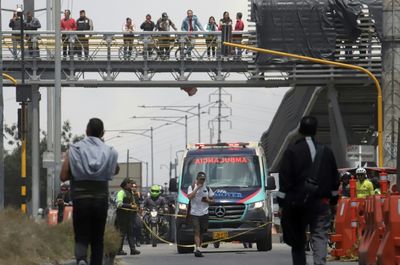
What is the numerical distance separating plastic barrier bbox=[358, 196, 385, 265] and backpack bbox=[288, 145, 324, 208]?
540cm

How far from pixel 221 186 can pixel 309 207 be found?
580 inches

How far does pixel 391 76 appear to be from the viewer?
3578 centimetres

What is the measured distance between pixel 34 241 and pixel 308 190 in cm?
528

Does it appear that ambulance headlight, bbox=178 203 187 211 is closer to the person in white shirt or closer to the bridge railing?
the person in white shirt

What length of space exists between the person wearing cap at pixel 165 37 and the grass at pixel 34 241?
29.8m

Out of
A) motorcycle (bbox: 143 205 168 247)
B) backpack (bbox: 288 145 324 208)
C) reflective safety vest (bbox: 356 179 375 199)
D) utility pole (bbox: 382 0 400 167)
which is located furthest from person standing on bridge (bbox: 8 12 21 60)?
backpack (bbox: 288 145 324 208)

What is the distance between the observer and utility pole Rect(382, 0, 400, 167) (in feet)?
114

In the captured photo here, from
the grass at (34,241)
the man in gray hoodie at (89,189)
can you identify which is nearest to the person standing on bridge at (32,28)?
the grass at (34,241)

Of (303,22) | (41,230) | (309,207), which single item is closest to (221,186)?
(41,230)

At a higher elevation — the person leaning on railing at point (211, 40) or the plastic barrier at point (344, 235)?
the person leaning on railing at point (211, 40)

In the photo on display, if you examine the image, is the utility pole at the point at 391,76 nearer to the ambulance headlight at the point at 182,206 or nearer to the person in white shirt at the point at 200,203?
the ambulance headlight at the point at 182,206

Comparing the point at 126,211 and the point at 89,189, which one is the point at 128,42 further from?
the point at 89,189

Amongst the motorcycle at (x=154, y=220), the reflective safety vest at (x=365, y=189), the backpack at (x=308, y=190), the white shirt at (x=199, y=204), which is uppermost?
Answer: the backpack at (x=308, y=190)

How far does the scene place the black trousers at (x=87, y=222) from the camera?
13.7m
